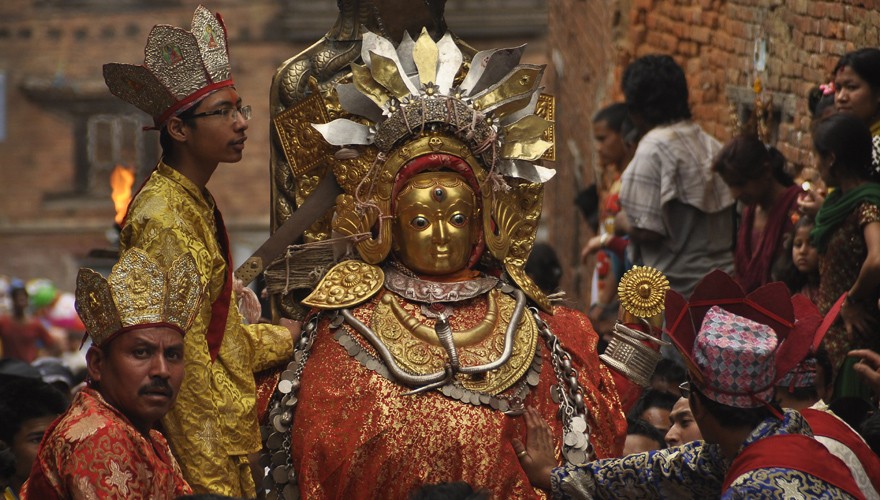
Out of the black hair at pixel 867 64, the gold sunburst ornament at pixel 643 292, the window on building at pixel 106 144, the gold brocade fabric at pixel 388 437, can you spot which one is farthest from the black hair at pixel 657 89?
the window on building at pixel 106 144

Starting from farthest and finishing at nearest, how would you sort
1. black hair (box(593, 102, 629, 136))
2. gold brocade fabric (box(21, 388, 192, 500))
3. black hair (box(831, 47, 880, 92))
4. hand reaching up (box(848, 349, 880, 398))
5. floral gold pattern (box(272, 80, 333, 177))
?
black hair (box(593, 102, 629, 136)) → black hair (box(831, 47, 880, 92)) → floral gold pattern (box(272, 80, 333, 177)) → hand reaching up (box(848, 349, 880, 398)) → gold brocade fabric (box(21, 388, 192, 500))

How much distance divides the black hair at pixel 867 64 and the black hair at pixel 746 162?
958 millimetres

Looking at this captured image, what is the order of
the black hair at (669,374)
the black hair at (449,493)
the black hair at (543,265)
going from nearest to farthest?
the black hair at (449,493), the black hair at (669,374), the black hair at (543,265)

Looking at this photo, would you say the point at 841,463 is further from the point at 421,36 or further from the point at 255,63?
the point at 255,63

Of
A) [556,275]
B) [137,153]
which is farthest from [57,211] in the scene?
[556,275]

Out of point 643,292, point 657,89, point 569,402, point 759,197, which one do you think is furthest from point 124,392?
point 657,89

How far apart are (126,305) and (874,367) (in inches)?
126

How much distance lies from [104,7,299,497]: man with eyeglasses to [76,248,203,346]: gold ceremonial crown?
1.53 feet

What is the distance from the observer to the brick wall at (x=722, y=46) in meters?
10.3

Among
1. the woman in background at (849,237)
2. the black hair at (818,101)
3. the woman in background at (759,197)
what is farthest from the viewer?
the woman in background at (759,197)

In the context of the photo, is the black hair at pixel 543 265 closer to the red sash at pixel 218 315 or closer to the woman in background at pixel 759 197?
the woman in background at pixel 759 197

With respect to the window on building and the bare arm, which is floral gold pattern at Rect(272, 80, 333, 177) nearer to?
the bare arm

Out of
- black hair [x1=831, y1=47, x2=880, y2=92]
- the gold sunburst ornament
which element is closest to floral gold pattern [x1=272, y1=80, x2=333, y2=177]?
the gold sunburst ornament

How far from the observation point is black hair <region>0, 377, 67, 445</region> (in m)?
7.36
